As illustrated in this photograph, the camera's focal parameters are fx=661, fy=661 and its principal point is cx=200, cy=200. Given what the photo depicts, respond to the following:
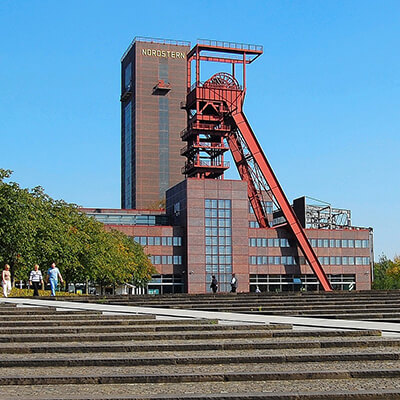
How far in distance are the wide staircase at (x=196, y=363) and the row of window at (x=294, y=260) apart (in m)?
88.3

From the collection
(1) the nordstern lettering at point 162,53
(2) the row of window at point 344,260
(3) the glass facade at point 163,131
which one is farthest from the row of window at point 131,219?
(1) the nordstern lettering at point 162,53

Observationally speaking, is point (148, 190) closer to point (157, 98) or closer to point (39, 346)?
point (157, 98)

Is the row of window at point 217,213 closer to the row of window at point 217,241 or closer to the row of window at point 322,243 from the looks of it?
the row of window at point 217,241

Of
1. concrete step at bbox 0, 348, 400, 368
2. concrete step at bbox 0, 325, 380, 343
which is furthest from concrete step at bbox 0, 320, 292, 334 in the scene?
concrete step at bbox 0, 348, 400, 368

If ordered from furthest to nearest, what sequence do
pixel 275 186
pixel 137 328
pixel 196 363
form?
pixel 275 186
pixel 137 328
pixel 196 363

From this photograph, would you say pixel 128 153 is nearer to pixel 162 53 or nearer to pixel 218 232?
pixel 162 53

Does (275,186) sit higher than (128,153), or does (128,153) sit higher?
(128,153)

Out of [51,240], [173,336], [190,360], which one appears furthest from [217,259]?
[190,360]

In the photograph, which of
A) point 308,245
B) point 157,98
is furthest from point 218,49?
point 157,98

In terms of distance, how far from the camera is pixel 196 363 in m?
10.4

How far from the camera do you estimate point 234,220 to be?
9988 cm

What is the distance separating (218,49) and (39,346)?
8909cm

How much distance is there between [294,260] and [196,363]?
95023 millimetres

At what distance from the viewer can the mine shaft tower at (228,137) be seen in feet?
321
